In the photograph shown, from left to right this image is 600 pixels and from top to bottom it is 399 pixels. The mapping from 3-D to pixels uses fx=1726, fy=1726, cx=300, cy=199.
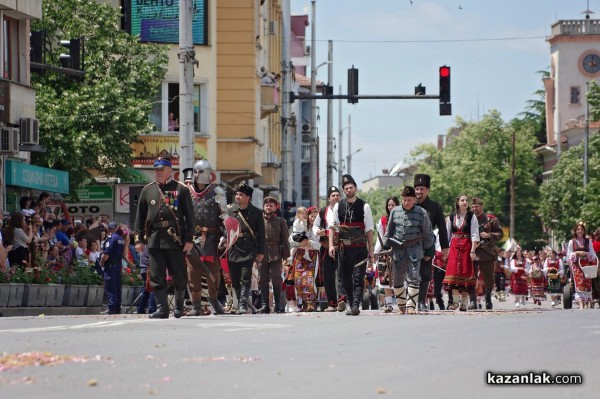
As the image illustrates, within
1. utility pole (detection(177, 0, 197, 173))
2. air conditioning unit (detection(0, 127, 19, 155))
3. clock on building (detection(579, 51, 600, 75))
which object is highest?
clock on building (detection(579, 51, 600, 75))

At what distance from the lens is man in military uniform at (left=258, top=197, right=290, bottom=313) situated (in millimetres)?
26562

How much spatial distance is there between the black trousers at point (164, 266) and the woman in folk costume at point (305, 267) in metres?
6.28

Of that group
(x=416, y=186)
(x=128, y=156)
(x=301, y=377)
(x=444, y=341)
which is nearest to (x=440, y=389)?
(x=301, y=377)

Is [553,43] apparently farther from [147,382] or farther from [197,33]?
[147,382]

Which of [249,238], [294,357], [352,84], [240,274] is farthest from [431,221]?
[352,84]

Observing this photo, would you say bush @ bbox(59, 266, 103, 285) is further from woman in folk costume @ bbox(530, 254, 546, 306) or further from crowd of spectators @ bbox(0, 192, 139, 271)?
woman in folk costume @ bbox(530, 254, 546, 306)

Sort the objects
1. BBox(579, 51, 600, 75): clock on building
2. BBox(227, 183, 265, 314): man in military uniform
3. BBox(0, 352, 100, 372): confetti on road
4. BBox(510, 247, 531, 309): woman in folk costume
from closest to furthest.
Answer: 1. BBox(0, 352, 100, 372): confetti on road
2. BBox(227, 183, 265, 314): man in military uniform
3. BBox(510, 247, 531, 309): woman in folk costume
4. BBox(579, 51, 600, 75): clock on building

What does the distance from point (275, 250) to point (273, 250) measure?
34mm

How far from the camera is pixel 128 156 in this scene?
157ft

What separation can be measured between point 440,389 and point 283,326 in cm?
744

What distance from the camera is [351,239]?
23438 mm

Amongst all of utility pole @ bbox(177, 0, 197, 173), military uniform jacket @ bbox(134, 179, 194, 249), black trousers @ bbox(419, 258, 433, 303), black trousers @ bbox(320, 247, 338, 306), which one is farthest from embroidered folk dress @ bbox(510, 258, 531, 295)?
military uniform jacket @ bbox(134, 179, 194, 249)

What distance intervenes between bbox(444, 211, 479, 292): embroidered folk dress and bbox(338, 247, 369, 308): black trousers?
140 inches

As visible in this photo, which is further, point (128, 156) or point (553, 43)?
point (553, 43)
